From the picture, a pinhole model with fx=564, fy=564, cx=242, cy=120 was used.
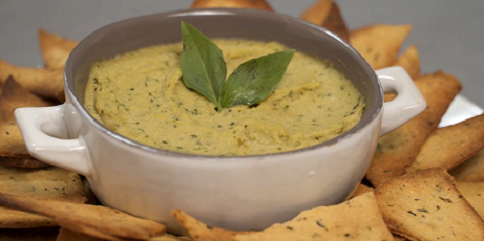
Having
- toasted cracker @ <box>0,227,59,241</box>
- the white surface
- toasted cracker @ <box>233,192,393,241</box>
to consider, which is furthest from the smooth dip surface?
the white surface

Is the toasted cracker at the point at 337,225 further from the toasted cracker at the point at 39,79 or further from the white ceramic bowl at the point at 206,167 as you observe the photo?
the toasted cracker at the point at 39,79

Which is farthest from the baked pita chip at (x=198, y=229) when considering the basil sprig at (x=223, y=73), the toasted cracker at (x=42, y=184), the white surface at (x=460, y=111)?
the white surface at (x=460, y=111)

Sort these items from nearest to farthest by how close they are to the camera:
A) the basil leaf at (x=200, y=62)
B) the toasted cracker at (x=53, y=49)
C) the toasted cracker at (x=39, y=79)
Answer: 1. the basil leaf at (x=200, y=62)
2. the toasted cracker at (x=39, y=79)
3. the toasted cracker at (x=53, y=49)

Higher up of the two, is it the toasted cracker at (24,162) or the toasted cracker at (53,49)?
the toasted cracker at (53,49)

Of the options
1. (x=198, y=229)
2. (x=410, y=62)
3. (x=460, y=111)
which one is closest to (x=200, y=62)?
(x=198, y=229)


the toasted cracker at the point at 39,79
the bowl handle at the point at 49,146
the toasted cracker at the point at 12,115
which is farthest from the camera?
the toasted cracker at the point at 39,79

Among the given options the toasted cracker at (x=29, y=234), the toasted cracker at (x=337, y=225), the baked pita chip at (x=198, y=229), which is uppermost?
the baked pita chip at (x=198, y=229)

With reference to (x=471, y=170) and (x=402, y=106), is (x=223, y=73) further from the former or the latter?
(x=471, y=170)

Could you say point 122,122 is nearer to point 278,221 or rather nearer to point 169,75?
point 169,75
